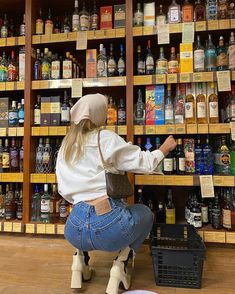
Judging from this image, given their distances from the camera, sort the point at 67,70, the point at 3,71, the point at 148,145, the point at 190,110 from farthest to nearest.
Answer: the point at 3,71 → the point at 67,70 → the point at 148,145 → the point at 190,110

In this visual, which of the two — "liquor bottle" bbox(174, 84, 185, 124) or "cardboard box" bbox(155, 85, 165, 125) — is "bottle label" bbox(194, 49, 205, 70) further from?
"cardboard box" bbox(155, 85, 165, 125)

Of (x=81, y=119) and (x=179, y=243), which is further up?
(x=81, y=119)

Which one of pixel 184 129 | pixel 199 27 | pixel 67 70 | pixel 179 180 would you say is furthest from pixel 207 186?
pixel 67 70

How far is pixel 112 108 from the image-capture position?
6.95ft

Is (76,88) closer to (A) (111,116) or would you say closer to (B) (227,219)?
(A) (111,116)

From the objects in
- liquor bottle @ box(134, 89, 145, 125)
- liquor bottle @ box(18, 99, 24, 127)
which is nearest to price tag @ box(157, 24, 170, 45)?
liquor bottle @ box(134, 89, 145, 125)

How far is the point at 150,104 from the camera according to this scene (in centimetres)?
201

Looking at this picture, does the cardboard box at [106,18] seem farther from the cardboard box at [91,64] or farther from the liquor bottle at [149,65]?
the liquor bottle at [149,65]

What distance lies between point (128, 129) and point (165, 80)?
46cm

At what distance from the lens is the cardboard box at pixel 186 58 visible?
1934 millimetres

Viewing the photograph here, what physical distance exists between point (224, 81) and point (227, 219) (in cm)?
99

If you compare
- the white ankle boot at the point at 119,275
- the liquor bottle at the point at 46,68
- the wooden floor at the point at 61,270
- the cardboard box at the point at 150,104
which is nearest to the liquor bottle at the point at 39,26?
the liquor bottle at the point at 46,68

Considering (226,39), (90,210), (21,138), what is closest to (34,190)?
(21,138)

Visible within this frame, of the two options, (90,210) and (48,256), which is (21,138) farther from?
(90,210)
